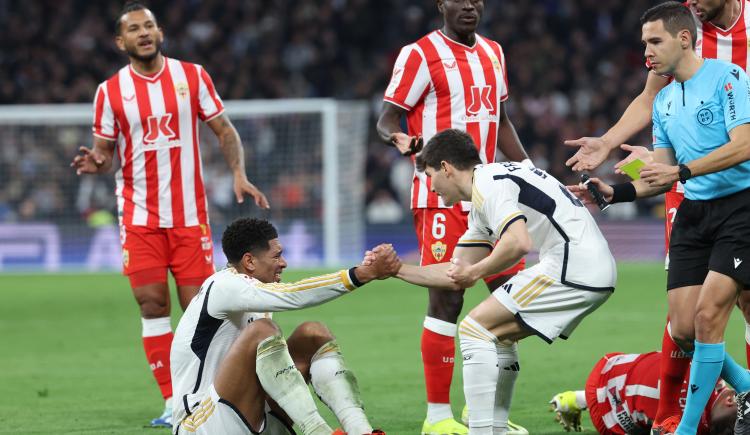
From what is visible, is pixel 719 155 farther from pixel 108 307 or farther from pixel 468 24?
pixel 108 307

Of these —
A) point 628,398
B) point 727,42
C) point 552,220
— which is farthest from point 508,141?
point 628,398

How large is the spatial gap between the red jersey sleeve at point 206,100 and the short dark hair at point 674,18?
3.18 m

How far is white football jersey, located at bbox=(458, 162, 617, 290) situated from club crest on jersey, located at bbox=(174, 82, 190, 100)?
2.72 metres

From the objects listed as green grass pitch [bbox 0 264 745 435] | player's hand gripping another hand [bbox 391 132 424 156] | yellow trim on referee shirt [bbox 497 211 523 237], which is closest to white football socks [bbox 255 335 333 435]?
yellow trim on referee shirt [bbox 497 211 523 237]

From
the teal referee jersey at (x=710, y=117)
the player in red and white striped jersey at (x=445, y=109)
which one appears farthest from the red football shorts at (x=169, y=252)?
the teal referee jersey at (x=710, y=117)

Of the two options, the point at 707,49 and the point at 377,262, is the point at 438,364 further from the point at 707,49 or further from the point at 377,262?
the point at 707,49

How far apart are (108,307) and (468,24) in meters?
7.65

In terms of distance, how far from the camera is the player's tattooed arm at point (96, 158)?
300 inches

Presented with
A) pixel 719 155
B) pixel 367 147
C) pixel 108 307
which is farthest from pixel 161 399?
pixel 367 147

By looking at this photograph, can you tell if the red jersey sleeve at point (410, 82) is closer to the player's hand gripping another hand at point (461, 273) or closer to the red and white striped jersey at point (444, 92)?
the red and white striped jersey at point (444, 92)

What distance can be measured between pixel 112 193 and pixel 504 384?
12.6 m

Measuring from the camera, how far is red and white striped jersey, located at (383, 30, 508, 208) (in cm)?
731

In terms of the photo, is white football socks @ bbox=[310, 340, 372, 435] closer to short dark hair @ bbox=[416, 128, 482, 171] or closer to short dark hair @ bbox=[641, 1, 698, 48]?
short dark hair @ bbox=[416, 128, 482, 171]

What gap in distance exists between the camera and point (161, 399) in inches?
318
